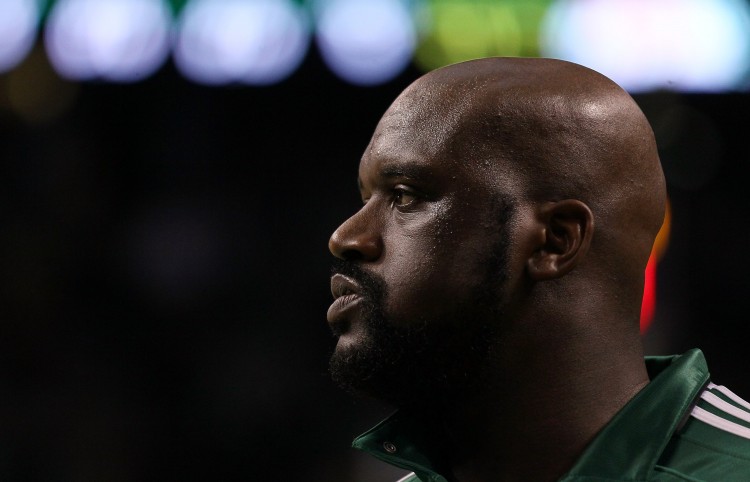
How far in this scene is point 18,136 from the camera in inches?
296

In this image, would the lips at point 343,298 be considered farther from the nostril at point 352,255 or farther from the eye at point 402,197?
the eye at point 402,197

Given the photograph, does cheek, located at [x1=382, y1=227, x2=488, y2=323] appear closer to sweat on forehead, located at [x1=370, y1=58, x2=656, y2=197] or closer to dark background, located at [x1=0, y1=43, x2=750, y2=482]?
sweat on forehead, located at [x1=370, y1=58, x2=656, y2=197]

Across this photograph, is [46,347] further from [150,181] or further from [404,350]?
[404,350]

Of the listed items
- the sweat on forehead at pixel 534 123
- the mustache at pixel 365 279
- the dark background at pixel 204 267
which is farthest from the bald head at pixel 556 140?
the dark background at pixel 204 267

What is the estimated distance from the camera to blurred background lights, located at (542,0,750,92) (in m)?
6.59

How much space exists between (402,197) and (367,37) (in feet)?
14.6

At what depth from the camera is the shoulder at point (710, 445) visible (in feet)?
7.39

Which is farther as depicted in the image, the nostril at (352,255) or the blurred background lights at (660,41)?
the blurred background lights at (660,41)

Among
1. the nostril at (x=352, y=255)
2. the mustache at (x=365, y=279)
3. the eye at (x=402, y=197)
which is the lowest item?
the mustache at (x=365, y=279)

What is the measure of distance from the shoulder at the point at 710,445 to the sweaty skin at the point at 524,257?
17 centimetres

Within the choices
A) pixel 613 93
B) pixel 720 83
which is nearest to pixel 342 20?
pixel 720 83

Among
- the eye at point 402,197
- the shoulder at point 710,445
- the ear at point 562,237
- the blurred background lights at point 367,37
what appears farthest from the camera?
the blurred background lights at point 367,37

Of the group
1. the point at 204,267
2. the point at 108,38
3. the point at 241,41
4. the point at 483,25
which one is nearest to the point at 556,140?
the point at 483,25

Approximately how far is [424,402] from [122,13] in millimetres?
4986
